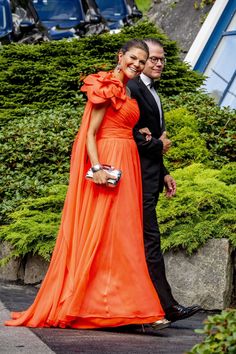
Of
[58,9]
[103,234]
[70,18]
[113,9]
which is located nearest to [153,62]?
[103,234]

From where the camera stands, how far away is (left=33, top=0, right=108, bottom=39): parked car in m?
24.0

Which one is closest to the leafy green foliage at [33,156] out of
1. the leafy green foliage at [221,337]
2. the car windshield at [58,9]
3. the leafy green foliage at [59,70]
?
the leafy green foliage at [59,70]

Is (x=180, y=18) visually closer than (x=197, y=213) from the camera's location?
No

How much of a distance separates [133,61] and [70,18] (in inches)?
679

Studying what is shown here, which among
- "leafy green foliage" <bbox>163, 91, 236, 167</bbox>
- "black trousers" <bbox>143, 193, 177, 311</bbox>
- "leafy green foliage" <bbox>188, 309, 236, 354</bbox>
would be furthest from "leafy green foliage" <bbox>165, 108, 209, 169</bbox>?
"leafy green foliage" <bbox>188, 309, 236, 354</bbox>

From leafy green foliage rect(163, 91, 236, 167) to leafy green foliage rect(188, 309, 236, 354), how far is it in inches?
302

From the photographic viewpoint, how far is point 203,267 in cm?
900

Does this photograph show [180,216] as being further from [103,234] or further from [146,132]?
[103,234]

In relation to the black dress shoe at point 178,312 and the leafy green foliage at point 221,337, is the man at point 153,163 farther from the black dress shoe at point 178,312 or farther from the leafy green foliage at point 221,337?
the leafy green foliage at point 221,337

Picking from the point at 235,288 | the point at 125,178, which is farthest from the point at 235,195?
the point at 125,178

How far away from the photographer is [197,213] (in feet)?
31.1

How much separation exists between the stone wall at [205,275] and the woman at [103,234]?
1.56 meters

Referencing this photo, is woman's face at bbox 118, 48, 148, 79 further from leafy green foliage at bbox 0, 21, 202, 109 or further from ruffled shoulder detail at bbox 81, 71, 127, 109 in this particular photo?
leafy green foliage at bbox 0, 21, 202, 109

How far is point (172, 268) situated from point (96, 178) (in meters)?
2.02
